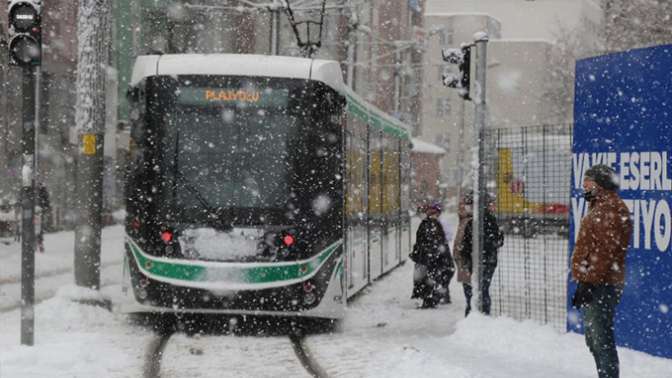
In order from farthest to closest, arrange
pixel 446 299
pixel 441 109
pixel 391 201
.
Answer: pixel 441 109 → pixel 391 201 → pixel 446 299

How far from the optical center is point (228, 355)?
11359 millimetres

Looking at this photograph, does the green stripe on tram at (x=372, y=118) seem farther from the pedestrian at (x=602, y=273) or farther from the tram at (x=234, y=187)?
the pedestrian at (x=602, y=273)

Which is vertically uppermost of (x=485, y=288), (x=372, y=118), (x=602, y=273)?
(x=372, y=118)

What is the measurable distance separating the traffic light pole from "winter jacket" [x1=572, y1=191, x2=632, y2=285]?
510cm

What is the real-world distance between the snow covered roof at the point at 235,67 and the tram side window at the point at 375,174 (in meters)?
4.42

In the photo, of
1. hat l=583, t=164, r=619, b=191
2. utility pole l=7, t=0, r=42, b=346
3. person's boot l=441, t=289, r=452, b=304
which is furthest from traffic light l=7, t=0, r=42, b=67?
person's boot l=441, t=289, r=452, b=304

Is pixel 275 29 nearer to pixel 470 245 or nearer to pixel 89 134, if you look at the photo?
pixel 89 134

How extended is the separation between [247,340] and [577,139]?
4008 mm

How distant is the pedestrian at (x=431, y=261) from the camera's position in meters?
16.9

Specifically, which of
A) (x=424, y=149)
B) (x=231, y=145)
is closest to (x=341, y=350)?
Answer: (x=231, y=145)

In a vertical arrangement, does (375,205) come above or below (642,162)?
below

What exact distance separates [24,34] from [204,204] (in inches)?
108

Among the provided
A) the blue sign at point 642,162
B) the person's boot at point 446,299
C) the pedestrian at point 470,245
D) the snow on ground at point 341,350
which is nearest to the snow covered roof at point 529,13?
the person's boot at point 446,299

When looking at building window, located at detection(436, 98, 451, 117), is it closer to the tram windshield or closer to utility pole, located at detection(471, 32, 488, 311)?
utility pole, located at detection(471, 32, 488, 311)
